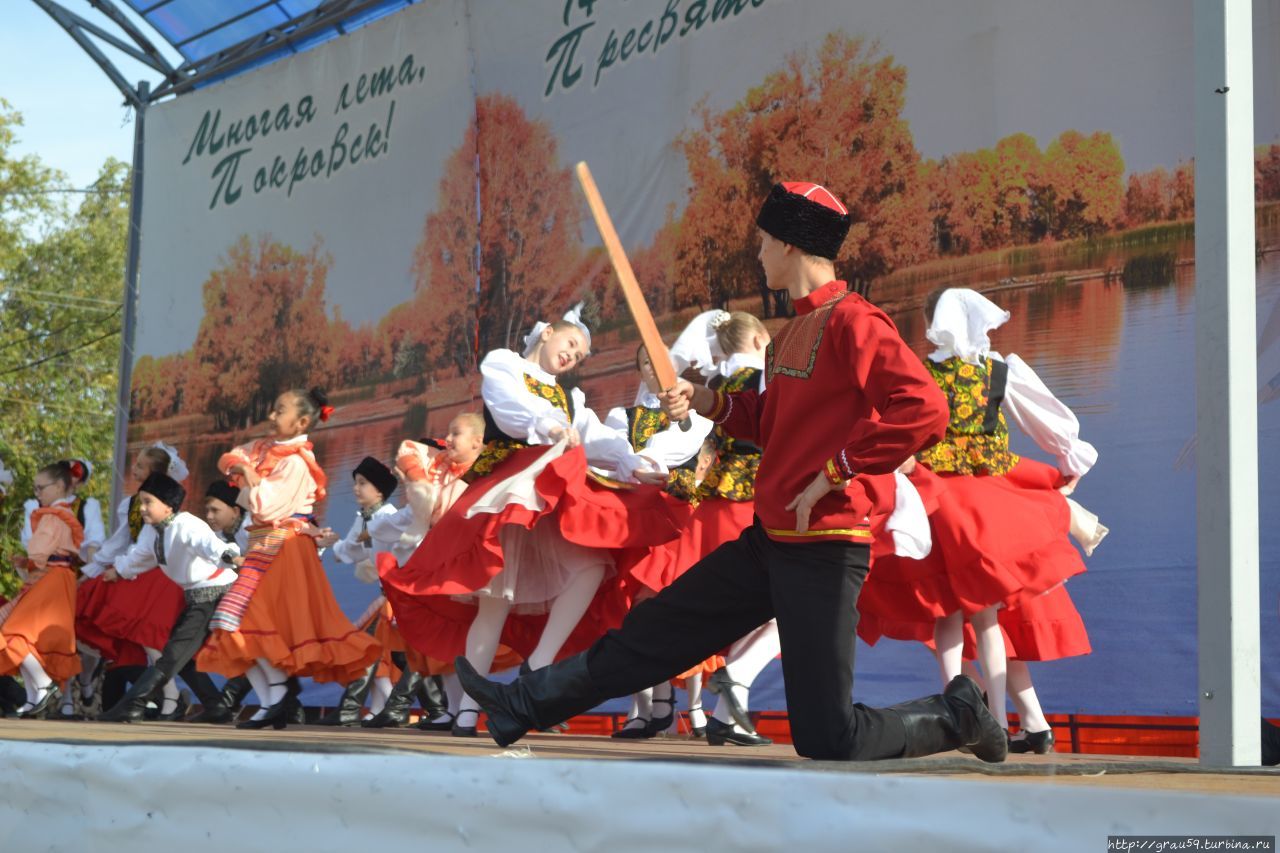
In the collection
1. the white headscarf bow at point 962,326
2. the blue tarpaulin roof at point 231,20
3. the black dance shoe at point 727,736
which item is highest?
the blue tarpaulin roof at point 231,20

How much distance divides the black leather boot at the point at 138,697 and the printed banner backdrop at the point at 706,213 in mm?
2015

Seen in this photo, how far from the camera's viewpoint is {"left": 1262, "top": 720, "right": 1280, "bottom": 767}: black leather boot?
406 cm

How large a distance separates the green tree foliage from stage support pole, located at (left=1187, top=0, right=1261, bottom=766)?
73.9 feet

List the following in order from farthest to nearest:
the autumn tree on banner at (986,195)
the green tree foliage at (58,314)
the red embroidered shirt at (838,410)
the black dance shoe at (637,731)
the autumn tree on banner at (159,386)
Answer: the green tree foliage at (58,314), the autumn tree on banner at (159,386), the autumn tree on banner at (986,195), the black dance shoe at (637,731), the red embroidered shirt at (838,410)

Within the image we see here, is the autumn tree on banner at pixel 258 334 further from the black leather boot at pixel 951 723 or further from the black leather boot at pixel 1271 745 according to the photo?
the black leather boot at pixel 951 723

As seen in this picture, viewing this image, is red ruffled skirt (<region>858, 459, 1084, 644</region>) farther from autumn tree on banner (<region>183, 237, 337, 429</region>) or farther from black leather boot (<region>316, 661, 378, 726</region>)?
autumn tree on banner (<region>183, 237, 337, 429</region>)

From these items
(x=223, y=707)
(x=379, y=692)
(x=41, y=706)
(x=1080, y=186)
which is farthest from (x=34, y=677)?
(x=1080, y=186)

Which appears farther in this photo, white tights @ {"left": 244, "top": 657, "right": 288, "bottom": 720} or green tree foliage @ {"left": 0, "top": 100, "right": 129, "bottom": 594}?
green tree foliage @ {"left": 0, "top": 100, "right": 129, "bottom": 594}

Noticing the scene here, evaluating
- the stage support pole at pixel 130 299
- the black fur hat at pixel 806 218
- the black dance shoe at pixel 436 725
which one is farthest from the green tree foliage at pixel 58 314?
the black fur hat at pixel 806 218

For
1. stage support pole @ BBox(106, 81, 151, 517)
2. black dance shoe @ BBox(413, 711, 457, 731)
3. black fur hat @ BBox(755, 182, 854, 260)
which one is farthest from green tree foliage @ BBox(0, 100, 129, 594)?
black fur hat @ BBox(755, 182, 854, 260)

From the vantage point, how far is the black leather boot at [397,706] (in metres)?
8.30

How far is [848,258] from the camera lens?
291 inches

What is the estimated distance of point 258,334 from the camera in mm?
10953

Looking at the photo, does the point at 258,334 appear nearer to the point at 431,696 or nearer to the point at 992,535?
the point at 431,696
